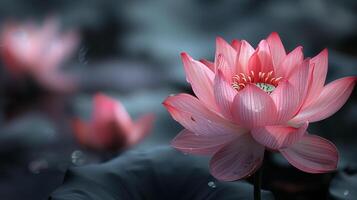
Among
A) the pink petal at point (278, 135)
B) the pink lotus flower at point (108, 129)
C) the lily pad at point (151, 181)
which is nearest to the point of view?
the pink petal at point (278, 135)

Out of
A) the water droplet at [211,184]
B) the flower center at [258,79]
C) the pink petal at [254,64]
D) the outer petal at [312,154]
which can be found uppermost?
the pink petal at [254,64]

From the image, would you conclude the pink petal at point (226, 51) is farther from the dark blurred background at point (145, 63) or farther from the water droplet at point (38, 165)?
the water droplet at point (38, 165)

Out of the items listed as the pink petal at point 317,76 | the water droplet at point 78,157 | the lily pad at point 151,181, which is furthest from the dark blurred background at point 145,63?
the pink petal at point 317,76

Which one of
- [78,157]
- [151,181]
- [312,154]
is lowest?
[78,157]

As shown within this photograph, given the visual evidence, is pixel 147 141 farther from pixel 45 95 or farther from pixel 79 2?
pixel 79 2

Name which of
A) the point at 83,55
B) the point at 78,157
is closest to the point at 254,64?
the point at 78,157

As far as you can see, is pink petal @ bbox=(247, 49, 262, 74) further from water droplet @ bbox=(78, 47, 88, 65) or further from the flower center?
water droplet @ bbox=(78, 47, 88, 65)

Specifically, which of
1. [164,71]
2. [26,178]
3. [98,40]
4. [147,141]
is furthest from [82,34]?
[26,178]

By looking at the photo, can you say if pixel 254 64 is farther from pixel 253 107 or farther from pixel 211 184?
pixel 211 184
